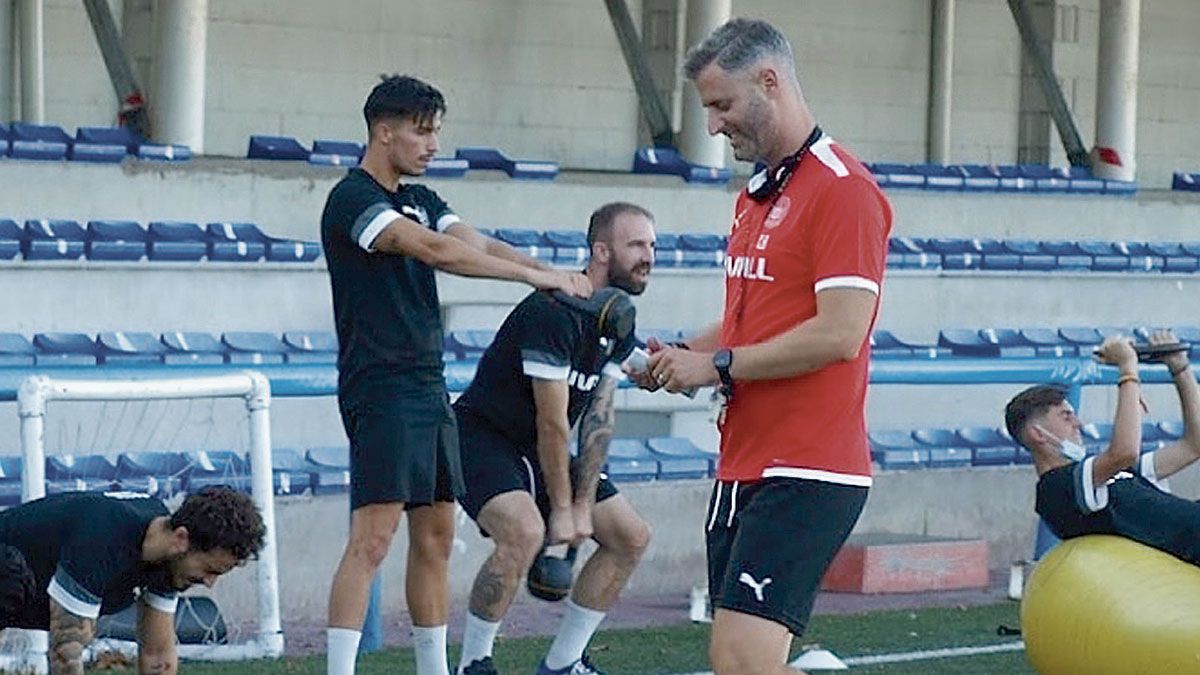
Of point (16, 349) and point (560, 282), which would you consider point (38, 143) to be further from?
point (560, 282)

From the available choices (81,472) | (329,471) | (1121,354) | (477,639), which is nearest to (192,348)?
(329,471)

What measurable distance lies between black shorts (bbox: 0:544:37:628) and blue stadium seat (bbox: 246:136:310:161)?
32.6ft

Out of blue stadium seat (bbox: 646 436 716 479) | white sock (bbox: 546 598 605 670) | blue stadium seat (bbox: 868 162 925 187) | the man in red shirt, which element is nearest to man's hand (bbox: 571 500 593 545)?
white sock (bbox: 546 598 605 670)

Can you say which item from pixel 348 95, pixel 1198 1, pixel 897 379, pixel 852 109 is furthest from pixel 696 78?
pixel 1198 1

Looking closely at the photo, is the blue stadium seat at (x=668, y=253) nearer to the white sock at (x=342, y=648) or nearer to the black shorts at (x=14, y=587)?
the white sock at (x=342, y=648)

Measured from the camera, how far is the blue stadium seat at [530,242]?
15.7m

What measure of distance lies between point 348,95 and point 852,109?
Result: 18.1 ft

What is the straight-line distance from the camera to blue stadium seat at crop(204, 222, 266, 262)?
1443cm

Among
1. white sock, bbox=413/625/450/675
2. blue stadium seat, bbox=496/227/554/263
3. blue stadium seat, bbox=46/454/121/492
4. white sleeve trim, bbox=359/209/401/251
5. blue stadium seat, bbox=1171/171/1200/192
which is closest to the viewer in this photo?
white sleeve trim, bbox=359/209/401/251

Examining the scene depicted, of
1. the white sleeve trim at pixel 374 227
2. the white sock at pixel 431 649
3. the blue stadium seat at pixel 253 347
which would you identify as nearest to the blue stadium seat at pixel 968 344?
the blue stadium seat at pixel 253 347

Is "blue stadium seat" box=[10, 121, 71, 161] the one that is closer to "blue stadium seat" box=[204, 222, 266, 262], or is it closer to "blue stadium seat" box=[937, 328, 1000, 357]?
"blue stadium seat" box=[204, 222, 266, 262]

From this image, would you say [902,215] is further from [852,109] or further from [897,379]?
[897,379]

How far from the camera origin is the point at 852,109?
73.6 ft

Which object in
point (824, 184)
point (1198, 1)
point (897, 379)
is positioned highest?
point (1198, 1)
